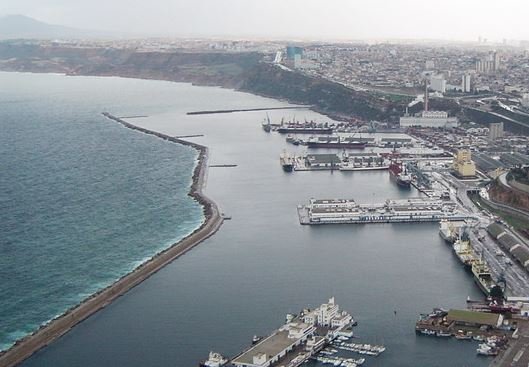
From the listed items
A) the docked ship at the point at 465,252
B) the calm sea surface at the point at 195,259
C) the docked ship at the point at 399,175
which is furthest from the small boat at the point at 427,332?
the docked ship at the point at 399,175

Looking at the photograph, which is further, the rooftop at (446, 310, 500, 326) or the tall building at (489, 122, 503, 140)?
the tall building at (489, 122, 503, 140)

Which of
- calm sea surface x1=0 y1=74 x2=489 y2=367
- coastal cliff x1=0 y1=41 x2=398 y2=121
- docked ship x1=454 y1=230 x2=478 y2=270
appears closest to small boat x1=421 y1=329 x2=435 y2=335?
calm sea surface x1=0 y1=74 x2=489 y2=367

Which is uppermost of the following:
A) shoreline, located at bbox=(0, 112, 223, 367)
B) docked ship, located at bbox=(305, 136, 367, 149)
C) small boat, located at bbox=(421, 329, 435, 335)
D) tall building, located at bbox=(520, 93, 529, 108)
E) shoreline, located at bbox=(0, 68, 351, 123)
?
tall building, located at bbox=(520, 93, 529, 108)

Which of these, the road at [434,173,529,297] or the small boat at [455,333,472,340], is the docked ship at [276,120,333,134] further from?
the small boat at [455,333,472,340]

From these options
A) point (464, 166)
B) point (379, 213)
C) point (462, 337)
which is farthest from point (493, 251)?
point (464, 166)

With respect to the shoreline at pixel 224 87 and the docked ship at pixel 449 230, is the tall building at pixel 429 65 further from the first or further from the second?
the docked ship at pixel 449 230

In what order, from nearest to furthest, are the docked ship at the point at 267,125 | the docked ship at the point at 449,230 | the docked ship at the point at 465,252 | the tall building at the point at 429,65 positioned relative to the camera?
the docked ship at the point at 465,252 < the docked ship at the point at 449,230 < the docked ship at the point at 267,125 < the tall building at the point at 429,65
